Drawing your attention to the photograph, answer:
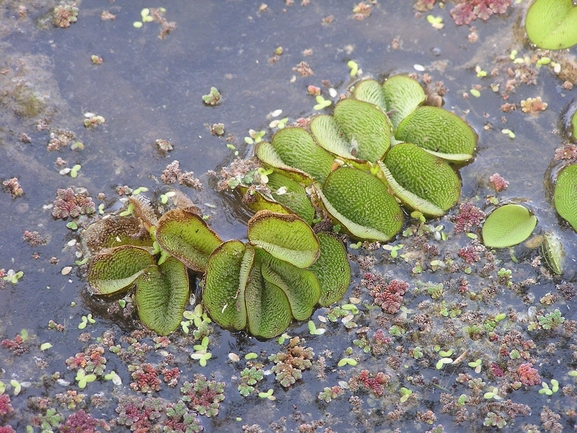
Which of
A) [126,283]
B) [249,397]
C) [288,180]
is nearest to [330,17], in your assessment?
[288,180]

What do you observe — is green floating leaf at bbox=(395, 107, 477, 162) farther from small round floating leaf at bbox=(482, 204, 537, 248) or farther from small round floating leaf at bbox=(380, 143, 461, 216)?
small round floating leaf at bbox=(482, 204, 537, 248)

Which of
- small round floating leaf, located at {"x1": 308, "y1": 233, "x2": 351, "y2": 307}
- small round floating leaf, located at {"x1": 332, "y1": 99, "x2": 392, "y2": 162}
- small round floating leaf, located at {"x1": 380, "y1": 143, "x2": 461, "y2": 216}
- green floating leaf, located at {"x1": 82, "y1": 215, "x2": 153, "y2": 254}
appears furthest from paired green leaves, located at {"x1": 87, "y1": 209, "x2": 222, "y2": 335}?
small round floating leaf, located at {"x1": 380, "y1": 143, "x2": 461, "y2": 216}

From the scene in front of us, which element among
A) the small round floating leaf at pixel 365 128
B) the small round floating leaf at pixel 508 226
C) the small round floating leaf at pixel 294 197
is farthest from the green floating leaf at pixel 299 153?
the small round floating leaf at pixel 508 226

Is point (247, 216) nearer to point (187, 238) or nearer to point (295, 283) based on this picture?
point (187, 238)

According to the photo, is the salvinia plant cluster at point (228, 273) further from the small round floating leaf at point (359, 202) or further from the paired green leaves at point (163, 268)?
the small round floating leaf at point (359, 202)

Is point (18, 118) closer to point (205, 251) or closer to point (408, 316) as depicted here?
point (205, 251)

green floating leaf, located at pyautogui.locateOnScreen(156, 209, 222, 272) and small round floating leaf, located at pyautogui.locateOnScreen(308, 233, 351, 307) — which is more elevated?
green floating leaf, located at pyautogui.locateOnScreen(156, 209, 222, 272)
